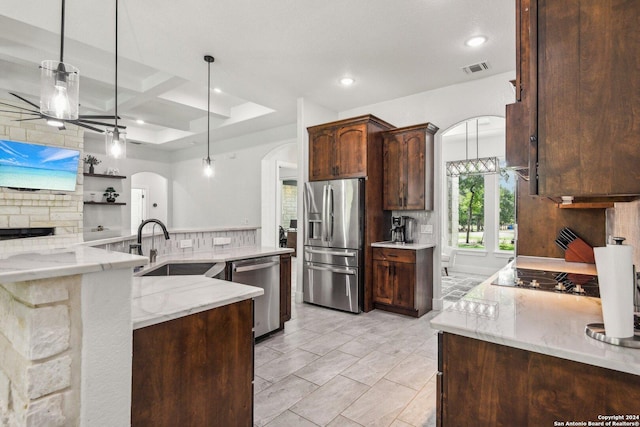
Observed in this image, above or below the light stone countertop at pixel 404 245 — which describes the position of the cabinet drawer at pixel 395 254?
below

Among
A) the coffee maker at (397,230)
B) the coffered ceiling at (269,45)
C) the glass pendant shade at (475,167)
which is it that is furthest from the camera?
the glass pendant shade at (475,167)

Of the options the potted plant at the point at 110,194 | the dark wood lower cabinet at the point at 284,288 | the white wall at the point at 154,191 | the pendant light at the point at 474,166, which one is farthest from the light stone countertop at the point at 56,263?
the white wall at the point at 154,191

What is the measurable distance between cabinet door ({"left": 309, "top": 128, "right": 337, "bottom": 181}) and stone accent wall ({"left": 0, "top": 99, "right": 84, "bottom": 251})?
12.1 ft

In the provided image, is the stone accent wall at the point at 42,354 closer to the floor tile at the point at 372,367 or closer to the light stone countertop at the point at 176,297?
the light stone countertop at the point at 176,297

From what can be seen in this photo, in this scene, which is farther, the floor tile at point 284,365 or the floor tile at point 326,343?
the floor tile at point 326,343

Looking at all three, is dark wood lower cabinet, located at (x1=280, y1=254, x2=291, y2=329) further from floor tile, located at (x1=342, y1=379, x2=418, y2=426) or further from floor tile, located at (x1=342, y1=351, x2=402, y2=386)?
floor tile, located at (x1=342, y1=379, x2=418, y2=426)

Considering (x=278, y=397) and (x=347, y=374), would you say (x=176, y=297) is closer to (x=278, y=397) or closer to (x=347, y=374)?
(x=278, y=397)

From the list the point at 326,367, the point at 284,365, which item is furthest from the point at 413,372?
the point at 284,365

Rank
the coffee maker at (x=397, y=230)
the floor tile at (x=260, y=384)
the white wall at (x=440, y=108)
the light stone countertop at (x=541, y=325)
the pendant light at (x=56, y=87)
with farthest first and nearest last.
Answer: the coffee maker at (x=397, y=230)
the white wall at (x=440, y=108)
the floor tile at (x=260, y=384)
the pendant light at (x=56, y=87)
the light stone countertop at (x=541, y=325)

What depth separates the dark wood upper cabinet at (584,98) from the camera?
0.92m

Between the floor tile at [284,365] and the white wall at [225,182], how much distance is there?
9.99 ft

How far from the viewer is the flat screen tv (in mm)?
4590

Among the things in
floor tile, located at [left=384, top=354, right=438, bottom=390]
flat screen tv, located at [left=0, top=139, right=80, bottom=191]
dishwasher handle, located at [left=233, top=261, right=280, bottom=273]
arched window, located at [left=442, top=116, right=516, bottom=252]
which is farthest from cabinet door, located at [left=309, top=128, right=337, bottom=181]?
flat screen tv, located at [left=0, top=139, right=80, bottom=191]

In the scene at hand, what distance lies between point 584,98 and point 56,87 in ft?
9.09
